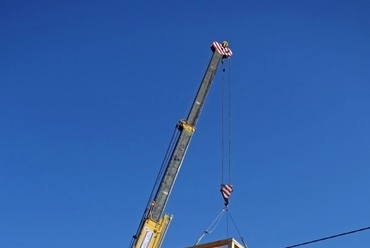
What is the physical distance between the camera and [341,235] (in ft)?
41.7

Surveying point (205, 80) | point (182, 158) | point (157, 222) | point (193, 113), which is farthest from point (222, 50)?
point (157, 222)

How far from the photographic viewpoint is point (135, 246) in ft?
59.6

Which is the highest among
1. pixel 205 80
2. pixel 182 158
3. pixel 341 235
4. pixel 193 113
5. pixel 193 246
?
pixel 205 80

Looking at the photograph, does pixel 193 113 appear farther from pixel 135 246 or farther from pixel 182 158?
pixel 135 246

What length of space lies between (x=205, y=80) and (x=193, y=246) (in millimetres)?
10073

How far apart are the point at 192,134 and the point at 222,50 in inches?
236

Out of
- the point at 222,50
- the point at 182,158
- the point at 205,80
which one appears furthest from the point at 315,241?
the point at 222,50

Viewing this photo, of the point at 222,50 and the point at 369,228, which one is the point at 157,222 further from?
the point at 222,50

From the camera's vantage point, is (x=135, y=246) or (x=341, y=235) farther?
(x=135, y=246)

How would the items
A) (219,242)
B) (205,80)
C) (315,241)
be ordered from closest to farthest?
(315,241) → (219,242) → (205,80)

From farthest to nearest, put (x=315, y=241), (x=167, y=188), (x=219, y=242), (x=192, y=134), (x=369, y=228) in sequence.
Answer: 1. (x=192, y=134)
2. (x=167, y=188)
3. (x=219, y=242)
4. (x=315, y=241)
5. (x=369, y=228)

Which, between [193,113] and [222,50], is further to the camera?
[222,50]

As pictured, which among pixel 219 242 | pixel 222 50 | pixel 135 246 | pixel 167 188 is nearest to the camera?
pixel 219 242

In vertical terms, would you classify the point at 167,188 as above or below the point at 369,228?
above
